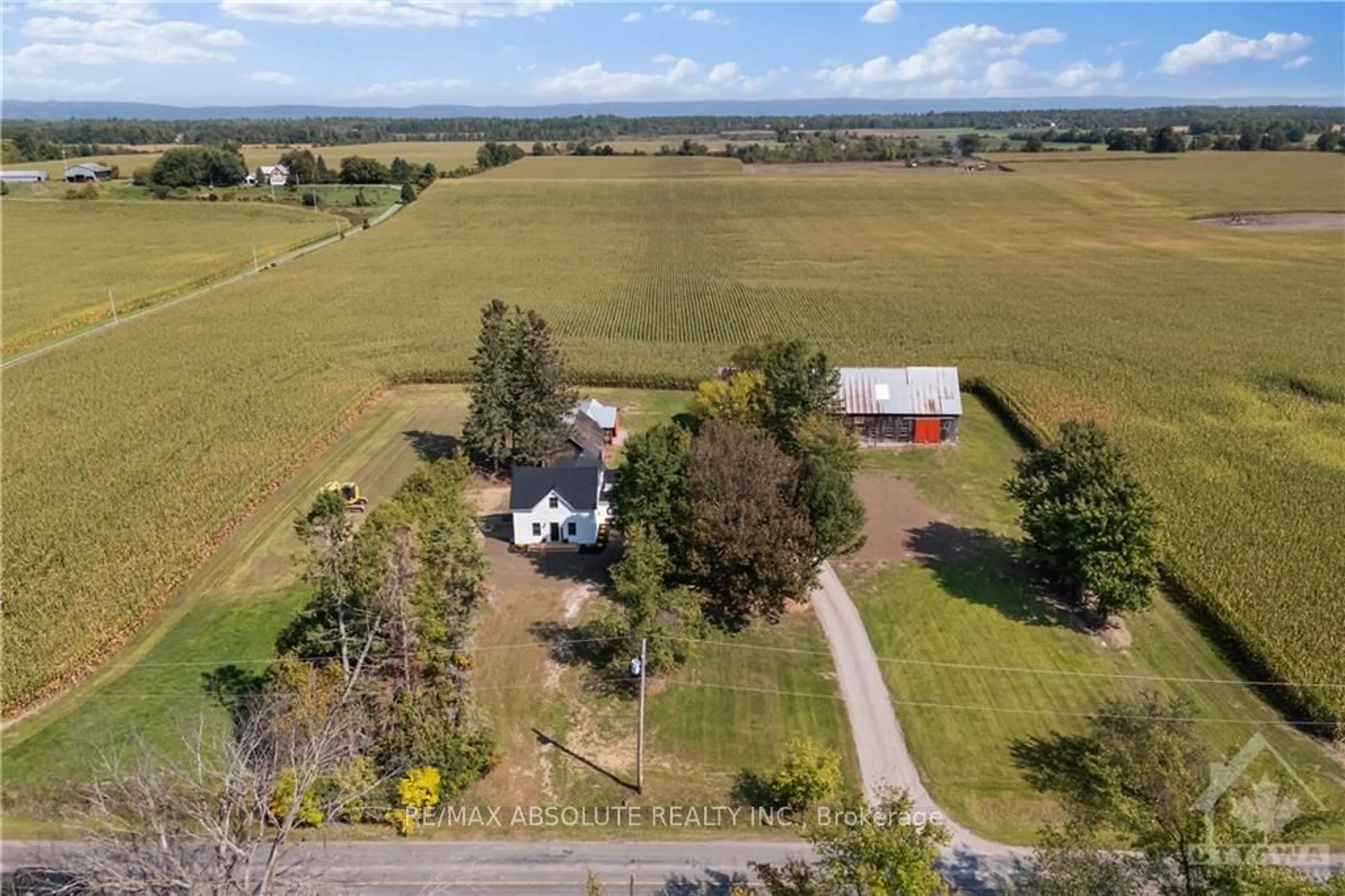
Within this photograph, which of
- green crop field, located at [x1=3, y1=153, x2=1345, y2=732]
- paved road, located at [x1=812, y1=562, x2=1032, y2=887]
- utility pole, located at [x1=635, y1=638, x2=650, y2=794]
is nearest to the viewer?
paved road, located at [x1=812, y1=562, x2=1032, y2=887]

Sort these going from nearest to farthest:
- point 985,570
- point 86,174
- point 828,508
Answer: point 828,508 < point 985,570 < point 86,174

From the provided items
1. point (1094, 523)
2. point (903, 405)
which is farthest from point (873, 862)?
point (903, 405)

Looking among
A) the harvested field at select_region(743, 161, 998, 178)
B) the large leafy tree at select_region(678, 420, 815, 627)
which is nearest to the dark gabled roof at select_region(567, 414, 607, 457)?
the large leafy tree at select_region(678, 420, 815, 627)

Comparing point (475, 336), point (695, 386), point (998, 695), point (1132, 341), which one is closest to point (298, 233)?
point (475, 336)

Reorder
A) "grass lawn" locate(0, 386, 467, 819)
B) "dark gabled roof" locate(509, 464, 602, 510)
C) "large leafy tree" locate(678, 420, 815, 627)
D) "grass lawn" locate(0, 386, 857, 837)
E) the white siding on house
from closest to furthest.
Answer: "grass lawn" locate(0, 386, 857, 837)
"grass lawn" locate(0, 386, 467, 819)
"large leafy tree" locate(678, 420, 815, 627)
"dark gabled roof" locate(509, 464, 602, 510)
the white siding on house

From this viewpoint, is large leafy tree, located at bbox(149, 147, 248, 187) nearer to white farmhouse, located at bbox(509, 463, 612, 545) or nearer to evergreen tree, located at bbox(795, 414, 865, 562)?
white farmhouse, located at bbox(509, 463, 612, 545)

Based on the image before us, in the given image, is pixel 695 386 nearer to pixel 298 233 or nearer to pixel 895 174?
pixel 298 233

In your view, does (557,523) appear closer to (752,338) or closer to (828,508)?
(828,508)
